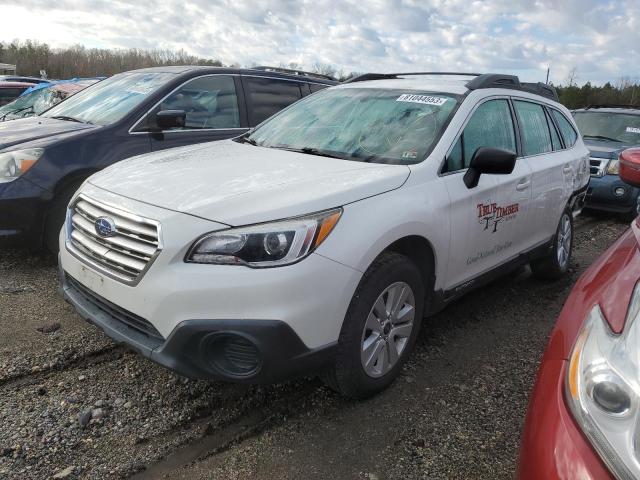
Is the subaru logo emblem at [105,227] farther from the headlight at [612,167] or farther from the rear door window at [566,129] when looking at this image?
the headlight at [612,167]

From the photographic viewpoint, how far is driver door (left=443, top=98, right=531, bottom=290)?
3.20 meters

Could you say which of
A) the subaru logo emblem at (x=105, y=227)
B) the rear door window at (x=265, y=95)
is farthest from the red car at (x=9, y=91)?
the subaru logo emblem at (x=105, y=227)

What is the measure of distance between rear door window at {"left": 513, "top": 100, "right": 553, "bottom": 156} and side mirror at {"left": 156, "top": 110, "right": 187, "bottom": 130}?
278 centimetres

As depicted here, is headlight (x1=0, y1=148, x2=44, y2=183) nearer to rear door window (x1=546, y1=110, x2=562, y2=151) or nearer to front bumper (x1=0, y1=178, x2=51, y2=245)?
front bumper (x1=0, y1=178, x2=51, y2=245)

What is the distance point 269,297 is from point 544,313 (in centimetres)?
287

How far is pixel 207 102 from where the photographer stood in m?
5.30

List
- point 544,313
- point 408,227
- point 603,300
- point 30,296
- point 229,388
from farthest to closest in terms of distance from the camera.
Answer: point 544,313 < point 30,296 < point 229,388 < point 408,227 < point 603,300

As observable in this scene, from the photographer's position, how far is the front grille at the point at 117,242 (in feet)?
7.87

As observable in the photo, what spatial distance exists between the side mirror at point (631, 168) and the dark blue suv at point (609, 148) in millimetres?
5471

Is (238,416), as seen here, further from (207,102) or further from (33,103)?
(33,103)

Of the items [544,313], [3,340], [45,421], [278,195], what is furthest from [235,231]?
[544,313]

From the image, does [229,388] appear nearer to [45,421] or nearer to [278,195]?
[45,421]

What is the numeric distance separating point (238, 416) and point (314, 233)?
42.4 inches

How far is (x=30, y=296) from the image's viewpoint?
396 cm
